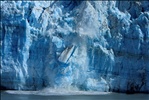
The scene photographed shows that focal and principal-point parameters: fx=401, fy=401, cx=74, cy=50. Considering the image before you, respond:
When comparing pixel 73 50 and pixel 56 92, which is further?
pixel 73 50

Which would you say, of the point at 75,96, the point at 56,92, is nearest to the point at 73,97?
the point at 75,96

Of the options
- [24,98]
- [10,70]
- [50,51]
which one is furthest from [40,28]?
[24,98]

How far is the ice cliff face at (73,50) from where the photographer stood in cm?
1119

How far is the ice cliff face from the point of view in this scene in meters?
11.2

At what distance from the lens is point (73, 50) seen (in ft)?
36.8

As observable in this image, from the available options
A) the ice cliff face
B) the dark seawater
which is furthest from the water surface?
the ice cliff face

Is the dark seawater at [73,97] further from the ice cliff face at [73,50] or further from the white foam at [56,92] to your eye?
the ice cliff face at [73,50]

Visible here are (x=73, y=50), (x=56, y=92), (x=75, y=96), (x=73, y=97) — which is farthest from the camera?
(x=73, y=50)

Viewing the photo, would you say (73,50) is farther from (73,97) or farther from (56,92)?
(73,97)

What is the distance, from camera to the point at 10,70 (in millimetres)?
11148

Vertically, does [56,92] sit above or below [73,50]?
below

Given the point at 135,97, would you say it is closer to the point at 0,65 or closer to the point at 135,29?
the point at 135,29

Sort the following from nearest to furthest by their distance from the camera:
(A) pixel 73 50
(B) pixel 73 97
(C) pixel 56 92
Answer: (B) pixel 73 97 < (C) pixel 56 92 < (A) pixel 73 50

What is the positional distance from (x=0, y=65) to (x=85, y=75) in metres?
2.40
